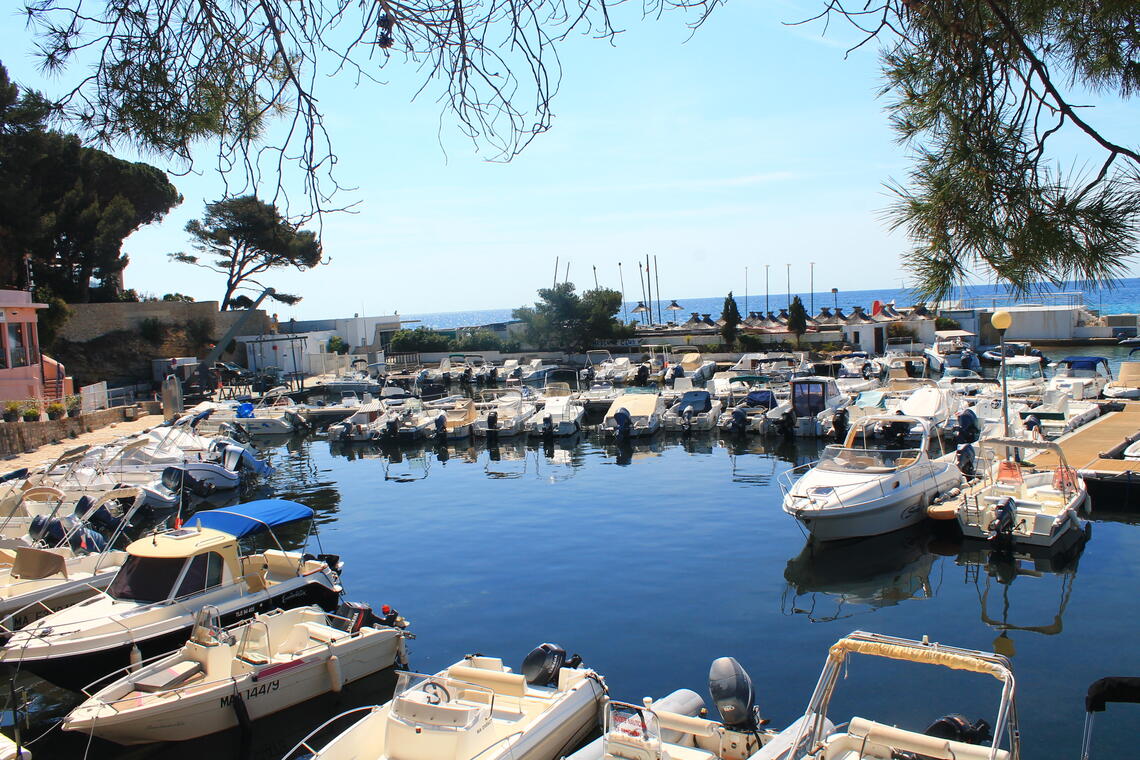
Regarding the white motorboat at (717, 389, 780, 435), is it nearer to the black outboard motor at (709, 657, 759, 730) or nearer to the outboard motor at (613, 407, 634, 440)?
the outboard motor at (613, 407, 634, 440)

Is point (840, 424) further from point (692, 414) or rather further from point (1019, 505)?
point (1019, 505)

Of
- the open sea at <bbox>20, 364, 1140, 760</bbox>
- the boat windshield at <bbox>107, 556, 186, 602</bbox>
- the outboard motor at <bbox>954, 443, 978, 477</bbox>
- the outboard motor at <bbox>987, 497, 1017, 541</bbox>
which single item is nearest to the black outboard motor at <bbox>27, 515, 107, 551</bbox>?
the open sea at <bbox>20, 364, 1140, 760</bbox>

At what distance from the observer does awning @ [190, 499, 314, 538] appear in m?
14.5

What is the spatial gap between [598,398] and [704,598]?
88.1ft

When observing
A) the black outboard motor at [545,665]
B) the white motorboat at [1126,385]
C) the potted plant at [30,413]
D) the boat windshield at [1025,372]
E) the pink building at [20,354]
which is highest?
the pink building at [20,354]

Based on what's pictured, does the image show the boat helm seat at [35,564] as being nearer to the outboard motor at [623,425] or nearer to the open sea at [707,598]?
the open sea at [707,598]

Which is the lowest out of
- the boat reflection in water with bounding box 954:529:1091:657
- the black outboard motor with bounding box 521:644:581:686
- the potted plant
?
the boat reflection in water with bounding box 954:529:1091:657

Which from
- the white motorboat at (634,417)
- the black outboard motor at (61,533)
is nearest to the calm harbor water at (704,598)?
the black outboard motor at (61,533)

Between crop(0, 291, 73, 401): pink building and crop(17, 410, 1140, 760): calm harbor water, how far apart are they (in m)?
16.5

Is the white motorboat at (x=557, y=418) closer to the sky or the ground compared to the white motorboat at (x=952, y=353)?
closer to the ground

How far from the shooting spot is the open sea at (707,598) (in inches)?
429

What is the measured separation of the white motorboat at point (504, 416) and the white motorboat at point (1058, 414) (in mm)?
19470

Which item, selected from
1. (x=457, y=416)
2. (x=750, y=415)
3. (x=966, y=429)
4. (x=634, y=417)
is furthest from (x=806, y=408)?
(x=457, y=416)

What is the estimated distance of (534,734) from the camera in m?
9.05
